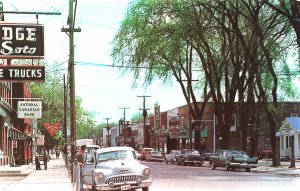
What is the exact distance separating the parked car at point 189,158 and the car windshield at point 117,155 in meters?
32.8

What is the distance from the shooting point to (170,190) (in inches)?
880

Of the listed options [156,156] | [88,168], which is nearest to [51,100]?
[156,156]

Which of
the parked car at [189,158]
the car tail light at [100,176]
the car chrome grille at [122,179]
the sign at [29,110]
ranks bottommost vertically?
the parked car at [189,158]

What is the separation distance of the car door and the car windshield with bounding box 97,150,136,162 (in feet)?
1.04

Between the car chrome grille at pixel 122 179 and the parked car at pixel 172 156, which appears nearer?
the car chrome grille at pixel 122 179

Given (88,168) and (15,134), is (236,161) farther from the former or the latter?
(15,134)

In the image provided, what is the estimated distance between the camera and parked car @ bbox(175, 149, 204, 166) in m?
53.6

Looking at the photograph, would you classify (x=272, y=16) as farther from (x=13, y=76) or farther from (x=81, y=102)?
(x=81, y=102)

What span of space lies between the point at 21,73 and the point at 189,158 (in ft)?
119

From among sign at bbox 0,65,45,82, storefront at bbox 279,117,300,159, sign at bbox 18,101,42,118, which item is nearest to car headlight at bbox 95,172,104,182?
sign at bbox 0,65,45,82

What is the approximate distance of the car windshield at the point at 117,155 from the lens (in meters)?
20.9

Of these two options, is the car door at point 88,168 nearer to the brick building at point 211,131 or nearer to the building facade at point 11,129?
the building facade at point 11,129

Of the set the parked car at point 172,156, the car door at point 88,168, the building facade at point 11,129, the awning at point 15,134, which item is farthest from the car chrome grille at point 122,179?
the parked car at point 172,156

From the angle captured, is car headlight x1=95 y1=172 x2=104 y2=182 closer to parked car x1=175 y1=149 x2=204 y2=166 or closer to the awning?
the awning
